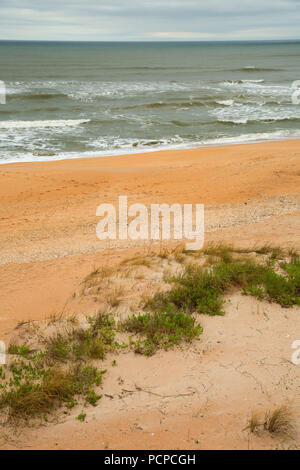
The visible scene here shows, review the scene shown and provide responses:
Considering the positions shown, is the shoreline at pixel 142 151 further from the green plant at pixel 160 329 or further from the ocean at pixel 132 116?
the green plant at pixel 160 329

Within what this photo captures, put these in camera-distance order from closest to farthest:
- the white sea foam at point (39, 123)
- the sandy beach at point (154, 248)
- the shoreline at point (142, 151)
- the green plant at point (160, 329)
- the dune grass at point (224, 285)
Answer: the sandy beach at point (154, 248), the green plant at point (160, 329), the dune grass at point (224, 285), the shoreline at point (142, 151), the white sea foam at point (39, 123)

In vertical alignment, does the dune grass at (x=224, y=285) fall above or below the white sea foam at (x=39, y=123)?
below

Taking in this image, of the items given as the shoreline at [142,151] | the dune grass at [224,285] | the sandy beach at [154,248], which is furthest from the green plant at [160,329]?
the shoreline at [142,151]

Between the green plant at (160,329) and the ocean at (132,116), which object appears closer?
the green plant at (160,329)

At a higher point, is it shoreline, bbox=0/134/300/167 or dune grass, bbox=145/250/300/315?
shoreline, bbox=0/134/300/167

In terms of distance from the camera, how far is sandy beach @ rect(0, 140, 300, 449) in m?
3.40

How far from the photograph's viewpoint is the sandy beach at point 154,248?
3.40m

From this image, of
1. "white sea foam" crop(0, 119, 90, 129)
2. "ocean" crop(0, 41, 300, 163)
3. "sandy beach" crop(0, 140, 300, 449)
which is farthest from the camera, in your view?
"white sea foam" crop(0, 119, 90, 129)

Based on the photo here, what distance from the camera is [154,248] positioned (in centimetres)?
730

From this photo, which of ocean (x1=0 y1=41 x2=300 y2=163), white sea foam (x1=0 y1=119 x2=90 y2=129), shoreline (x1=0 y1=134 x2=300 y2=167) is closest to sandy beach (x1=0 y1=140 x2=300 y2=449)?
shoreline (x1=0 y1=134 x2=300 y2=167)

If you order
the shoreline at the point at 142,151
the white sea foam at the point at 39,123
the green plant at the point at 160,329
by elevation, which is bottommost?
the green plant at the point at 160,329

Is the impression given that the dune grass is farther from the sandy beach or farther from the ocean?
the ocean

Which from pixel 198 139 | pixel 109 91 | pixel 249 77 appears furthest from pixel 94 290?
pixel 249 77
